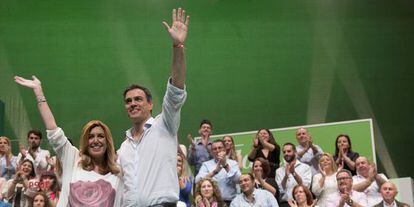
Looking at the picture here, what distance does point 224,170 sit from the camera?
814 cm

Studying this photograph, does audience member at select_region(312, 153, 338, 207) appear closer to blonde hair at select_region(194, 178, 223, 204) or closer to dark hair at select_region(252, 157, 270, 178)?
dark hair at select_region(252, 157, 270, 178)

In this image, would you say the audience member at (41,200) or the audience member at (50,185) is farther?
the audience member at (50,185)

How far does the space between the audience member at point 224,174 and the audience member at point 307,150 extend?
105cm

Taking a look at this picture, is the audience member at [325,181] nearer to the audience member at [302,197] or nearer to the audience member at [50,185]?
the audience member at [302,197]

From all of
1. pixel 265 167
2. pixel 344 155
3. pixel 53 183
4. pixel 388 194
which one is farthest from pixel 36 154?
pixel 388 194

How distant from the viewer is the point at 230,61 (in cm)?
1193

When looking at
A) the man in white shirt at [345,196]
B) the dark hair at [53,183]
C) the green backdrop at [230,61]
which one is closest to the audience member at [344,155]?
the man in white shirt at [345,196]

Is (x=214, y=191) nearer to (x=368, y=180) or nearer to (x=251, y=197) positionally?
(x=251, y=197)

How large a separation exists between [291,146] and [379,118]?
11.8 ft

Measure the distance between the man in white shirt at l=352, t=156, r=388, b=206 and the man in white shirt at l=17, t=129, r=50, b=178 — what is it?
3.45 metres

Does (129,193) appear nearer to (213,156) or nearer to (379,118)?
(213,156)

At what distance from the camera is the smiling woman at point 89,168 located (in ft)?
11.9

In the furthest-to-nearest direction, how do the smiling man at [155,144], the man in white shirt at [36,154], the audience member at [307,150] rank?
the audience member at [307,150] < the man in white shirt at [36,154] < the smiling man at [155,144]

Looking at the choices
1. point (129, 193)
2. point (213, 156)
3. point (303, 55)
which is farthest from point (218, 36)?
point (129, 193)
